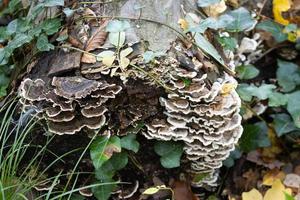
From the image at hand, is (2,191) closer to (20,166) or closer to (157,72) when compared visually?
(20,166)

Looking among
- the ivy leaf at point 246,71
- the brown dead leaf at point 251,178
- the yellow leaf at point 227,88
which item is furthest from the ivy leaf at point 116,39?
the brown dead leaf at point 251,178

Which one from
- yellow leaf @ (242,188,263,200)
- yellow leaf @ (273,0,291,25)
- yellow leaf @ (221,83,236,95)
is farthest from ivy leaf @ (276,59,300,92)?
yellow leaf @ (221,83,236,95)

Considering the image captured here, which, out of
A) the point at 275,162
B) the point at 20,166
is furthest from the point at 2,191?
the point at 275,162

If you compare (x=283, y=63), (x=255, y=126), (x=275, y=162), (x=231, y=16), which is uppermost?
(x=231, y=16)

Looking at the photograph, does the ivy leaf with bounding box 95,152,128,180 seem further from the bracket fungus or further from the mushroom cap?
the mushroom cap

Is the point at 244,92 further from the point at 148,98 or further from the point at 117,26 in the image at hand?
the point at 117,26

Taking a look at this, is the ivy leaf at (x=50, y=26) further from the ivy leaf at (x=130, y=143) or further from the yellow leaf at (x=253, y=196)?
the yellow leaf at (x=253, y=196)

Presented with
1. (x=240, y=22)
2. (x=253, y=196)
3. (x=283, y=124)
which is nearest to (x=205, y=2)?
(x=240, y=22)
